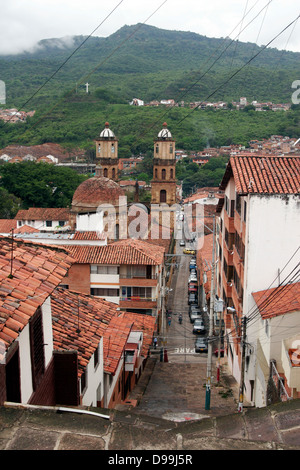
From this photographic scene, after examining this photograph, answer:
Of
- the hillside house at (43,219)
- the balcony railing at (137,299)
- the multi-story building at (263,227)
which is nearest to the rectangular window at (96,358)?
the multi-story building at (263,227)

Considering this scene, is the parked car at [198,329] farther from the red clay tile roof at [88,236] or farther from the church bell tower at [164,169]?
the church bell tower at [164,169]

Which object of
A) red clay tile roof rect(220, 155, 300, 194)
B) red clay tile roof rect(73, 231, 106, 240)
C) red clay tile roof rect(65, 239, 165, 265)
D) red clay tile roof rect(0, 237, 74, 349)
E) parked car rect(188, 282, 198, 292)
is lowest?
parked car rect(188, 282, 198, 292)

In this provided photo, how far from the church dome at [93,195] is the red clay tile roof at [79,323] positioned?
2289 centimetres

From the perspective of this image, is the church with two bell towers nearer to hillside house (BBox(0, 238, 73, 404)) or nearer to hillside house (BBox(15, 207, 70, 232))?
hillside house (BBox(15, 207, 70, 232))

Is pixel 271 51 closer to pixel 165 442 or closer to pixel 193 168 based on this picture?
pixel 193 168

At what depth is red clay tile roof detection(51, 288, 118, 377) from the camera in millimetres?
8933

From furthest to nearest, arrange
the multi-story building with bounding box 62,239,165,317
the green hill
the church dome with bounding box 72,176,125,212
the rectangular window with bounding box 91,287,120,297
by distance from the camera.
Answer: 1. the green hill
2. the church dome with bounding box 72,176,125,212
3. the rectangular window with bounding box 91,287,120,297
4. the multi-story building with bounding box 62,239,165,317

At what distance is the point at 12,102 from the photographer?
103562 mm

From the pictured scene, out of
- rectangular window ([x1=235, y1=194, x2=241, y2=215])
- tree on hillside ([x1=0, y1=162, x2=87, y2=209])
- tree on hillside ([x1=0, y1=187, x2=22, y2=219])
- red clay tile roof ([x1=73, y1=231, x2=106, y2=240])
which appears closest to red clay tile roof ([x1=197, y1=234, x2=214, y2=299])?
red clay tile roof ([x1=73, y1=231, x2=106, y2=240])

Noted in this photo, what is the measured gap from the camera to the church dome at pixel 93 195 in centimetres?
3541

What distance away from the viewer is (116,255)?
24047mm

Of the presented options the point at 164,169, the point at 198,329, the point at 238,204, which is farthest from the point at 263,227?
the point at 164,169

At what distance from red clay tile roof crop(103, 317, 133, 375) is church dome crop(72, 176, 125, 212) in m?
20.9

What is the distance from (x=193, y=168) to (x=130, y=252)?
57.7m
